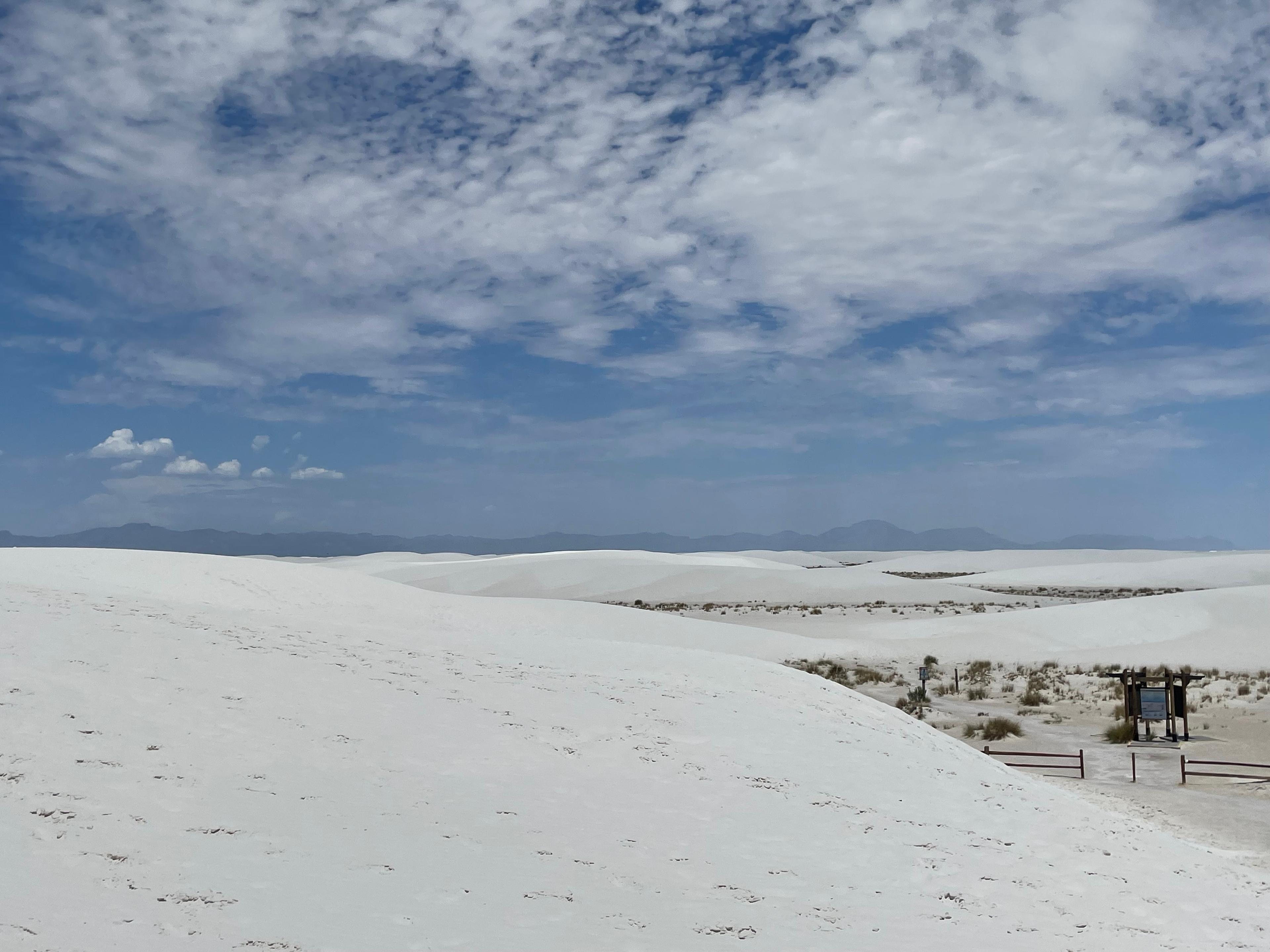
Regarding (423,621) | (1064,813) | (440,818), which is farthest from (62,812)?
(423,621)

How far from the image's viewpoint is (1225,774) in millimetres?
18391

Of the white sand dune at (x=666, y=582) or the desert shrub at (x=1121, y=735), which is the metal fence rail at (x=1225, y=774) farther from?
the white sand dune at (x=666, y=582)

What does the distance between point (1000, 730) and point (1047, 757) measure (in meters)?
3.18

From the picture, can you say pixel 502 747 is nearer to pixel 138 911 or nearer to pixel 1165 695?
pixel 138 911

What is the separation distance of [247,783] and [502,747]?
3.19m

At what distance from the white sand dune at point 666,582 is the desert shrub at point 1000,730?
46.7 m

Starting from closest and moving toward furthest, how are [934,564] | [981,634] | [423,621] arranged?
[423,621], [981,634], [934,564]

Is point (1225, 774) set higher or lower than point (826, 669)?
lower

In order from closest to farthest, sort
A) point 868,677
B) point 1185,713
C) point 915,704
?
point 1185,713
point 915,704
point 868,677

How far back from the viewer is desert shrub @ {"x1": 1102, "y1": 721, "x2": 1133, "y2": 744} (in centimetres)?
2250

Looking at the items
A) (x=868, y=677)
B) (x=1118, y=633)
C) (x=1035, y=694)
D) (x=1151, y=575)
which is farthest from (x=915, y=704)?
(x=1151, y=575)

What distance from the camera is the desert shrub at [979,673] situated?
3312 cm

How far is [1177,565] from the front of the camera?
312 ft

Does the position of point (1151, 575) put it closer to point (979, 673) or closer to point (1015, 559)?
point (1015, 559)
